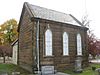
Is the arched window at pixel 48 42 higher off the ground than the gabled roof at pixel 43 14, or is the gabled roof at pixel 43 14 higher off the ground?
the gabled roof at pixel 43 14

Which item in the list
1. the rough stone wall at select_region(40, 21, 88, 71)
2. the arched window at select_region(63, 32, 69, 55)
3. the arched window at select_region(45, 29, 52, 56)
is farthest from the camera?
the arched window at select_region(63, 32, 69, 55)

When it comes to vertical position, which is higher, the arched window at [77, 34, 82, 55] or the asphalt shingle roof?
the asphalt shingle roof

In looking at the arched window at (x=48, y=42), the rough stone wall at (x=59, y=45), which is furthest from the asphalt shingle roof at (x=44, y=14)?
the arched window at (x=48, y=42)

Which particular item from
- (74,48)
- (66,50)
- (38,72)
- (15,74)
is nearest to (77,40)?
(74,48)

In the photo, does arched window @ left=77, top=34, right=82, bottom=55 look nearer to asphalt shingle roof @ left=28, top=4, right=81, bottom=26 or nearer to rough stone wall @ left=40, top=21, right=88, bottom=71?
rough stone wall @ left=40, top=21, right=88, bottom=71

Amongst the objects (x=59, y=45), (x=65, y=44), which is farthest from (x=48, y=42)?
(x=65, y=44)

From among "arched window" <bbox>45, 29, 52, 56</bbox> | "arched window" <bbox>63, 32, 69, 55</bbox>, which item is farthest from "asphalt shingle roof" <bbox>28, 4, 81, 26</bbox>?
"arched window" <bbox>63, 32, 69, 55</bbox>

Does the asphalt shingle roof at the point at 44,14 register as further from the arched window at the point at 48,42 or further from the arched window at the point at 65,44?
the arched window at the point at 65,44

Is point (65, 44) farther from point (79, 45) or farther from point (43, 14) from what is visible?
point (43, 14)

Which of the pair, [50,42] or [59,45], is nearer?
[50,42]

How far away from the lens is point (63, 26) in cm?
2405

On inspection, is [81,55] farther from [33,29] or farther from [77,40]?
[33,29]

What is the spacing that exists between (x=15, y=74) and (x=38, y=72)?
2.55 meters

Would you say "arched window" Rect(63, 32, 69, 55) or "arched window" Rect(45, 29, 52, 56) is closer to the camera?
"arched window" Rect(45, 29, 52, 56)
